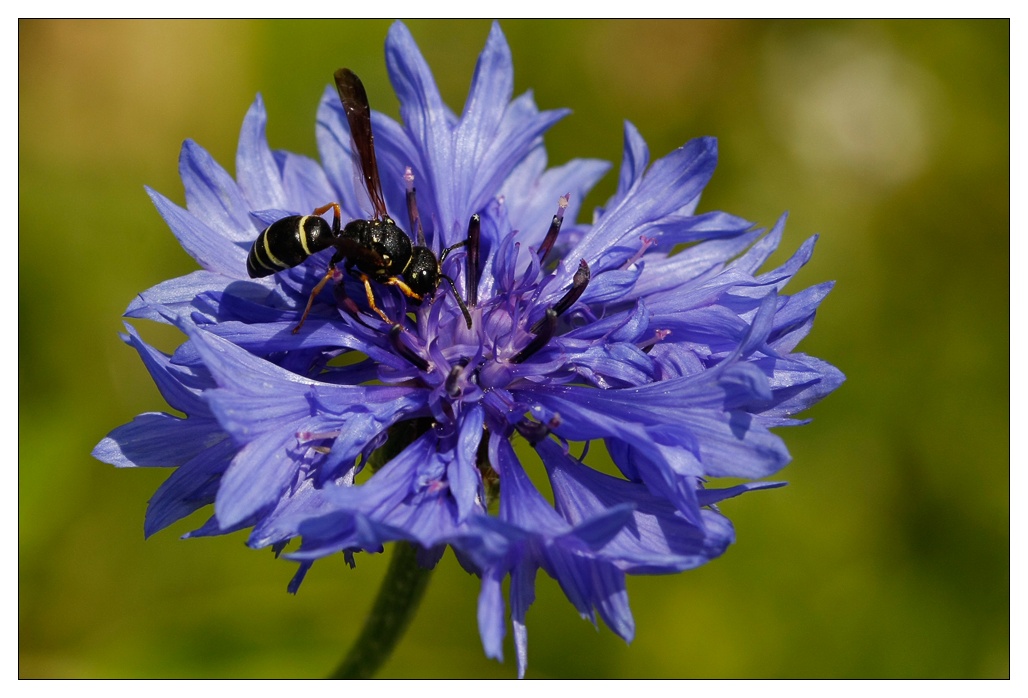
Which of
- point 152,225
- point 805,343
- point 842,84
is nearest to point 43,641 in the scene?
point 152,225

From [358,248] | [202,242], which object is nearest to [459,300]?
[358,248]

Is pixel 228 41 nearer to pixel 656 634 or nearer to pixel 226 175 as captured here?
pixel 226 175

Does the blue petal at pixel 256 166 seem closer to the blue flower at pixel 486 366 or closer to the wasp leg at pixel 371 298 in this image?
the blue flower at pixel 486 366

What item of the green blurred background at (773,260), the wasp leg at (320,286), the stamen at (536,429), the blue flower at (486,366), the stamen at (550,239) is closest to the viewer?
the blue flower at (486,366)

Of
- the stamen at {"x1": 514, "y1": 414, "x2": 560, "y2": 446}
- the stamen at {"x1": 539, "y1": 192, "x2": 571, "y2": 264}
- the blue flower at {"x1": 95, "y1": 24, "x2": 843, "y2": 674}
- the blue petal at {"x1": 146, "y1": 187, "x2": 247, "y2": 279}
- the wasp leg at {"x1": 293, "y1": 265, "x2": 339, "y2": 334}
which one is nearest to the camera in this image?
the blue flower at {"x1": 95, "y1": 24, "x2": 843, "y2": 674}

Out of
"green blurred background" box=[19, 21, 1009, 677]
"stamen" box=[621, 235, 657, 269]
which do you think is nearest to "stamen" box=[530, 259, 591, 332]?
"stamen" box=[621, 235, 657, 269]

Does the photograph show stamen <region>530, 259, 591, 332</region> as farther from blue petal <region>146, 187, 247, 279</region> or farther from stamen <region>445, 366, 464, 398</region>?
blue petal <region>146, 187, 247, 279</region>

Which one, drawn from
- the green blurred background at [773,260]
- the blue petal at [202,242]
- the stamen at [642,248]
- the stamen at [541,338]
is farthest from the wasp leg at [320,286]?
the green blurred background at [773,260]
